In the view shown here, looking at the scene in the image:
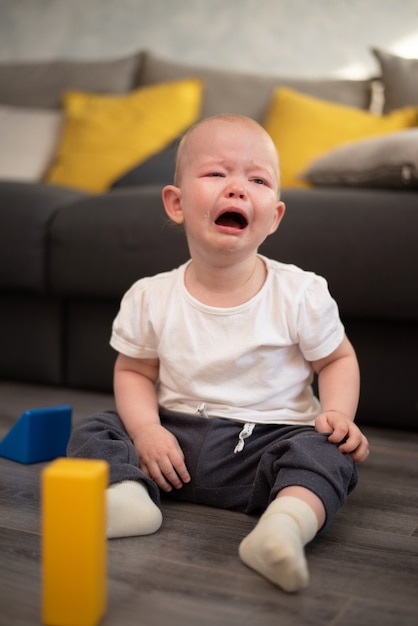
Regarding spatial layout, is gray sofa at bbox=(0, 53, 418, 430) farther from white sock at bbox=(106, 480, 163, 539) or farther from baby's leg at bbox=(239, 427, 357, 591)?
white sock at bbox=(106, 480, 163, 539)

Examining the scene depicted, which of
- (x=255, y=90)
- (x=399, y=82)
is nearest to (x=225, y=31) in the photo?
(x=255, y=90)

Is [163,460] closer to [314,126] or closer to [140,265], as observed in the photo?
[140,265]

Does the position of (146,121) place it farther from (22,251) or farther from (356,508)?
(356,508)

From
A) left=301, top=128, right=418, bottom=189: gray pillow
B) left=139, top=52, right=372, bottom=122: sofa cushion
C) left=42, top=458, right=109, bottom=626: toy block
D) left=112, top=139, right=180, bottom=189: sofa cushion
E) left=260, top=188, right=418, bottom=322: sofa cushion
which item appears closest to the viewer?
left=42, top=458, right=109, bottom=626: toy block

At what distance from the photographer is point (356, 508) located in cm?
115

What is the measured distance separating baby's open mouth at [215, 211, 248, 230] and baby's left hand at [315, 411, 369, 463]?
299 millimetres

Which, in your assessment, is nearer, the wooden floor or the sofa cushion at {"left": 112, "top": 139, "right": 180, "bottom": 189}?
the wooden floor

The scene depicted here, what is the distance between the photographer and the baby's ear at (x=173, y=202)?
125 cm

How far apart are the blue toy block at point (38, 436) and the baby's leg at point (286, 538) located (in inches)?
19.8

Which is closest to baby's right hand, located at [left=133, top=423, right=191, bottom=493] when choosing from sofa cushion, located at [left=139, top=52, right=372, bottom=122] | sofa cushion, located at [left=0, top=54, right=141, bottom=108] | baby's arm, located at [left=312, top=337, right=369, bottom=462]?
baby's arm, located at [left=312, top=337, right=369, bottom=462]

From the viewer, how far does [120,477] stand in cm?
105

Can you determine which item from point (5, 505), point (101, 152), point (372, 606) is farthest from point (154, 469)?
point (101, 152)

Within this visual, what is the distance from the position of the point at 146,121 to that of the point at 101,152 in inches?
7.3

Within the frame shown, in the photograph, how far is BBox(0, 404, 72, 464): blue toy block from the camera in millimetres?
1310
